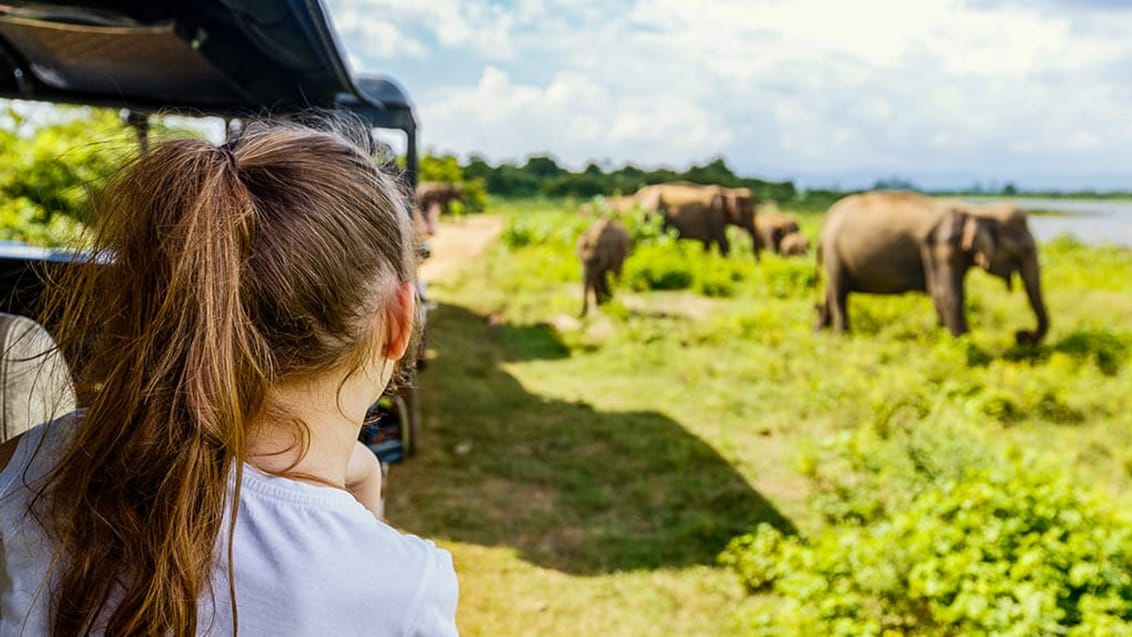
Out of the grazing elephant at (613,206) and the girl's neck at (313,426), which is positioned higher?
the girl's neck at (313,426)

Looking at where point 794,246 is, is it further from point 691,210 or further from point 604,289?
point 604,289

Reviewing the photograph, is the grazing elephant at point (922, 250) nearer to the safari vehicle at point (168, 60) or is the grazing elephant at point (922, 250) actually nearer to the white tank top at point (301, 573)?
the safari vehicle at point (168, 60)

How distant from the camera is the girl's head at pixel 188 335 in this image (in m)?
1.00

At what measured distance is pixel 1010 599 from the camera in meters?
3.25

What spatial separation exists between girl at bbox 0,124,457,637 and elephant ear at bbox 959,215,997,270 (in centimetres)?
1023

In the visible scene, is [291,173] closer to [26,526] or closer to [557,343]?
[26,526]

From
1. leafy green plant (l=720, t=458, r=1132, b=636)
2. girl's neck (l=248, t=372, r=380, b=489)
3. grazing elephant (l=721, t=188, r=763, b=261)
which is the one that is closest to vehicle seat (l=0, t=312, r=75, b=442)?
girl's neck (l=248, t=372, r=380, b=489)

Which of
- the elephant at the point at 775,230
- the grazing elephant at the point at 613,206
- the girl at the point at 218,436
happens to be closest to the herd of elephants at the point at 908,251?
the grazing elephant at the point at 613,206

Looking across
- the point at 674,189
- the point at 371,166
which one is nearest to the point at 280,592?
the point at 371,166

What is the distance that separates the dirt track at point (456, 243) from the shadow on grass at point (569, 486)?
259 inches

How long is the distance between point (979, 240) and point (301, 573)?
1047cm

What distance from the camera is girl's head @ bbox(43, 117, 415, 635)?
39.4 inches

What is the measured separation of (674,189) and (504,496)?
16033 millimetres

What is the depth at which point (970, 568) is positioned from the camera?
3414 mm
